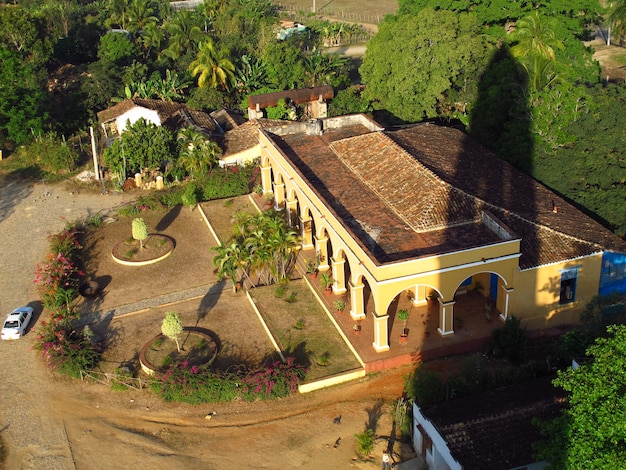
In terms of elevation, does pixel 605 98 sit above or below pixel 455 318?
above

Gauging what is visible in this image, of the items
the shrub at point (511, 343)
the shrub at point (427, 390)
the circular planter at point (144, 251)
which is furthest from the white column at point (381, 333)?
the circular planter at point (144, 251)

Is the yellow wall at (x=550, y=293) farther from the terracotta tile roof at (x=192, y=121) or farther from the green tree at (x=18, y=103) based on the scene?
the green tree at (x=18, y=103)

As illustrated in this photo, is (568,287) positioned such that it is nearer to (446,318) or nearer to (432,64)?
(446,318)

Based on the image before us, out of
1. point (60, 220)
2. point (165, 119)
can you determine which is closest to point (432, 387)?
point (60, 220)

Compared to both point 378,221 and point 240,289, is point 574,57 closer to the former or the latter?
point 378,221

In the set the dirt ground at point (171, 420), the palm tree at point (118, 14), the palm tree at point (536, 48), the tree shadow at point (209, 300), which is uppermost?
the palm tree at point (536, 48)

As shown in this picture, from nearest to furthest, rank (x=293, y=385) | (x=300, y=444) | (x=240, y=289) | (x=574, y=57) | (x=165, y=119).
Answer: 1. (x=300, y=444)
2. (x=293, y=385)
3. (x=240, y=289)
4. (x=574, y=57)
5. (x=165, y=119)
